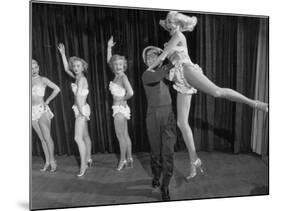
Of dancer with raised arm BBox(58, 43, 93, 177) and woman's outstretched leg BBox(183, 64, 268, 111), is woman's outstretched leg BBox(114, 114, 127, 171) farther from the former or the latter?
woman's outstretched leg BBox(183, 64, 268, 111)

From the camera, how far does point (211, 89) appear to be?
315cm

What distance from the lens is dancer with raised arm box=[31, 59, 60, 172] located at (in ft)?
9.52

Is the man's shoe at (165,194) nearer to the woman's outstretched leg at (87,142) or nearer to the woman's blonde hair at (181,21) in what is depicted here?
the woman's outstretched leg at (87,142)

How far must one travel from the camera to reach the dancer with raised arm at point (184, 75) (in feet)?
10.0

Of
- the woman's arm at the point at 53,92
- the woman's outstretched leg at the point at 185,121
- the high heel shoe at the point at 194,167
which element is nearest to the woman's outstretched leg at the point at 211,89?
the woman's outstretched leg at the point at 185,121

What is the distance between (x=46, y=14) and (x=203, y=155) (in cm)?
177

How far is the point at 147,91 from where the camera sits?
3.03 metres

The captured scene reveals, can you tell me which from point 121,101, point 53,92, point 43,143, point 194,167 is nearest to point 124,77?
point 121,101

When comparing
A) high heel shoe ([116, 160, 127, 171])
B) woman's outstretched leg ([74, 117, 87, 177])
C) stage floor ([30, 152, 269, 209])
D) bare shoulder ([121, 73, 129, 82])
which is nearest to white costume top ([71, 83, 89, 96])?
woman's outstretched leg ([74, 117, 87, 177])

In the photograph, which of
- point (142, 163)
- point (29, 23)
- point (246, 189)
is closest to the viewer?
point (29, 23)

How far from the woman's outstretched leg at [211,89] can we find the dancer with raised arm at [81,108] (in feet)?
2.84

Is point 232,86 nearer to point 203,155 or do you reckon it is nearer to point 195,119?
point 195,119

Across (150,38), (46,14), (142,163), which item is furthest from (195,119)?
(46,14)

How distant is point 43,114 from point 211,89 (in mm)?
1442
